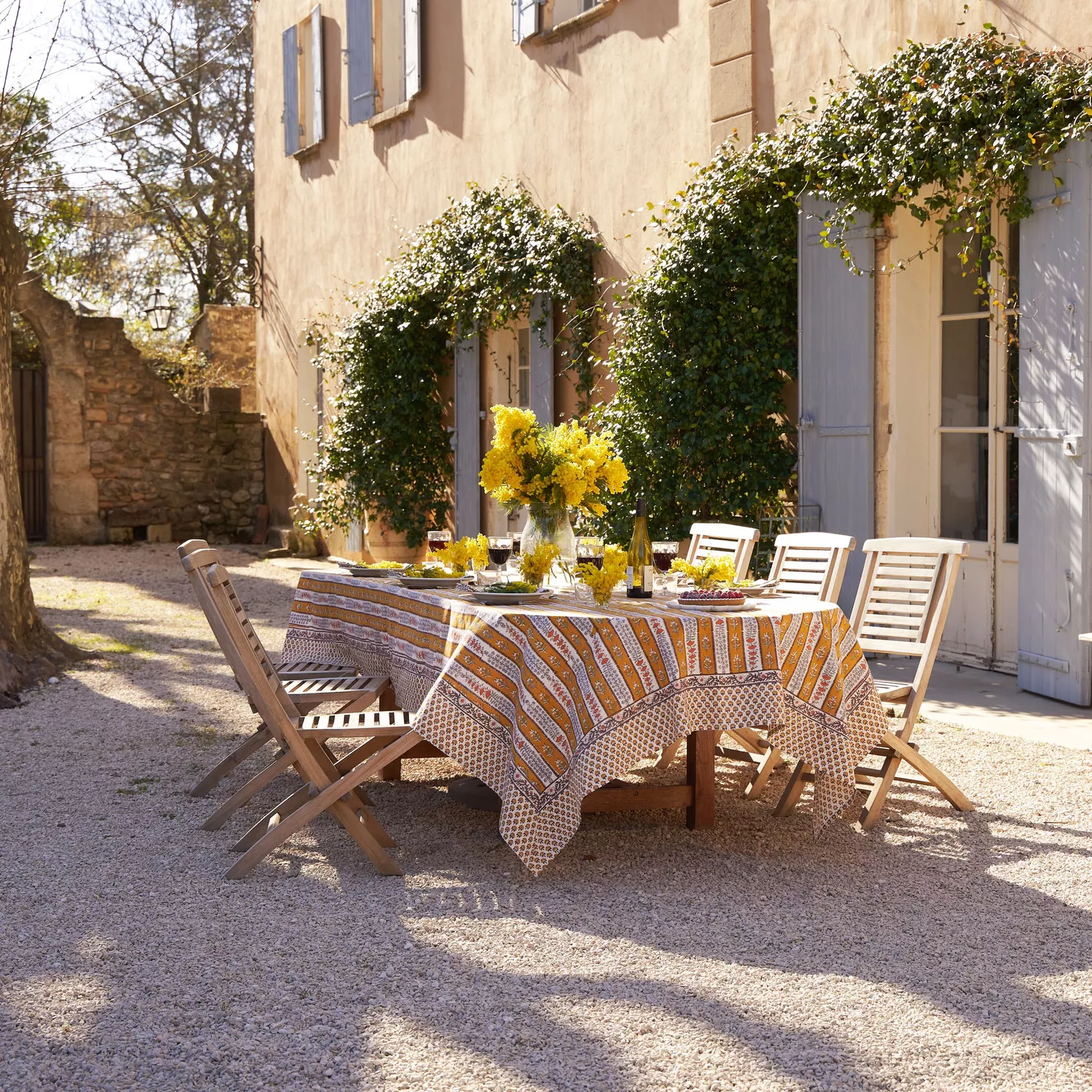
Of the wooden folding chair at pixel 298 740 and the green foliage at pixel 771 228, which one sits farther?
the green foliage at pixel 771 228

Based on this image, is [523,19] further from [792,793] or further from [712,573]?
[792,793]

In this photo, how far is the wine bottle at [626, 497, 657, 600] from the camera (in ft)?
13.3

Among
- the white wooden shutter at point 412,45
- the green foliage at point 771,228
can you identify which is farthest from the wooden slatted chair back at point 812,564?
the white wooden shutter at point 412,45

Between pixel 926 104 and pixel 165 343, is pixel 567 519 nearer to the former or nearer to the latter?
pixel 926 104

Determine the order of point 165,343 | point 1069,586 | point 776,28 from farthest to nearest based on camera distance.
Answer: point 165,343, point 776,28, point 1069,586

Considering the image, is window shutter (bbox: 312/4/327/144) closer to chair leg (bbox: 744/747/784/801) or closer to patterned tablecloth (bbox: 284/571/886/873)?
chair leg (bbox: 744/747/784/801)

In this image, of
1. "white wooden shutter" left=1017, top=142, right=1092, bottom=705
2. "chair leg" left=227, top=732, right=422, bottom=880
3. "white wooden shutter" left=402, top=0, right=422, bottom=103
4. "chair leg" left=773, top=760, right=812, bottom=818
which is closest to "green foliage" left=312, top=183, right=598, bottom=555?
"white wooden shutter" left=402, top=0, right=422, bottom=103

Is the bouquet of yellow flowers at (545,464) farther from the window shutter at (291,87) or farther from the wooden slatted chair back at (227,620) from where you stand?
the window shutter at (291,87)

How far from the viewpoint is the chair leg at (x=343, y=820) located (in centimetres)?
366

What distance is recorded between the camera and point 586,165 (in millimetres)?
8984

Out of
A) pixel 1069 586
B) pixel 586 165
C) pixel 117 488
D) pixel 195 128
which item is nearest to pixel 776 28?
pixel 586 165

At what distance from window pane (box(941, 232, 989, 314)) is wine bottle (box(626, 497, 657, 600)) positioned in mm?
3080

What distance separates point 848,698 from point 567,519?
1.06m

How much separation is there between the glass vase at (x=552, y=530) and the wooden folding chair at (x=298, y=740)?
74 centimetres
